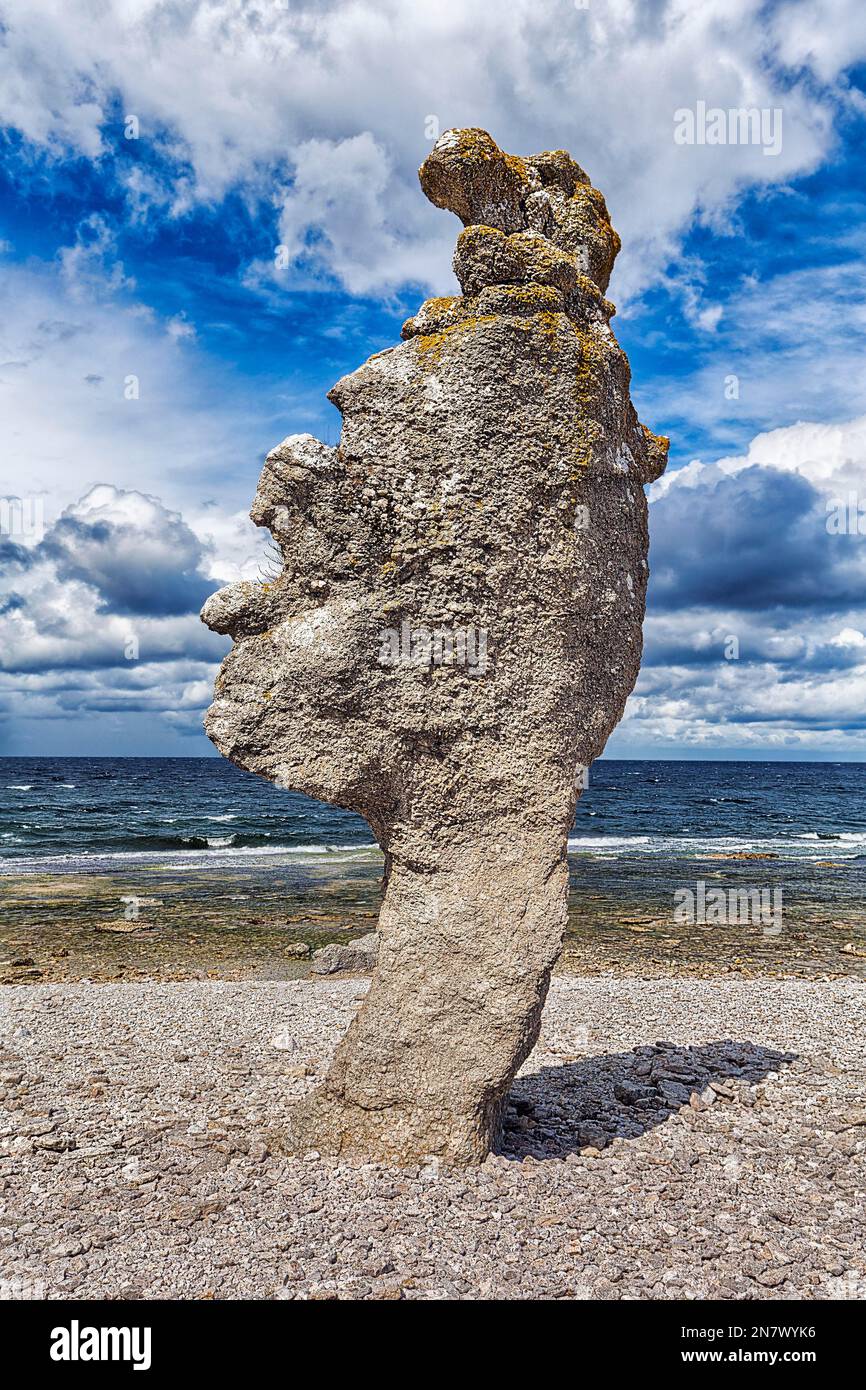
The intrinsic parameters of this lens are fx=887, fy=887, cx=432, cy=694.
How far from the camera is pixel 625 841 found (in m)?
39.1

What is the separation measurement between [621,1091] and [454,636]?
14.2 ft

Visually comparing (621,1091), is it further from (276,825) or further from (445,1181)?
(276,825)

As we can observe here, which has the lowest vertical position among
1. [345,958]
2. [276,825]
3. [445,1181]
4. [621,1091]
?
[276,825]

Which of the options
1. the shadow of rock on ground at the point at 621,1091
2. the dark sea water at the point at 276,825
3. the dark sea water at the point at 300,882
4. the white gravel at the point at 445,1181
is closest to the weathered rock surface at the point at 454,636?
the white gravel at the point at 445,1181

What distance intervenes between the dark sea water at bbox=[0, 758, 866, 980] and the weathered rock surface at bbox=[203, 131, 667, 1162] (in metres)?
9.41

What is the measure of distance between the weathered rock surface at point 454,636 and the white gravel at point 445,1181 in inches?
24.3

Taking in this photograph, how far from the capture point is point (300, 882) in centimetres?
2519

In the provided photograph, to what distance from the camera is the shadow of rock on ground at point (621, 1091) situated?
6.62 m

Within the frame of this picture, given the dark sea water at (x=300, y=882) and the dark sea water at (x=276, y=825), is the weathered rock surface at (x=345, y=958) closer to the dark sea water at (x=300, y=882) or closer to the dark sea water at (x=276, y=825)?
the dark sea water at (x=300, y=882)

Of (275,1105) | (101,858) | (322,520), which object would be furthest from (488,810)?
(101,858)

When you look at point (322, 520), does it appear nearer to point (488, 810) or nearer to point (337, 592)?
point (337, 592)

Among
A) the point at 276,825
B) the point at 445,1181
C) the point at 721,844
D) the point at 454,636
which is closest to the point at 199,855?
the point at 276,825

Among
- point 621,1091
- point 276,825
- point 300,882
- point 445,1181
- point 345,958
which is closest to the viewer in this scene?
point 445,1181
